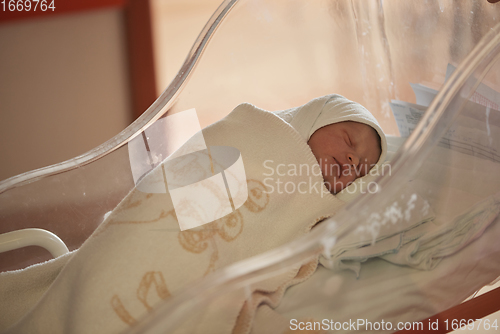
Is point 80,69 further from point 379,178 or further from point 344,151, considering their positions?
point 379,178

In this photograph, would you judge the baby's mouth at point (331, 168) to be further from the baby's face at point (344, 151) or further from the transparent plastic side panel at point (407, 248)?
the transparent plastic side panel at point (407, 248)

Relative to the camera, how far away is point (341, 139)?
31.9 inches

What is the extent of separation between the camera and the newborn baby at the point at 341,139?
2.58 ft

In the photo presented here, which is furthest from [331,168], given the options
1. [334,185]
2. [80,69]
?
[80,69]

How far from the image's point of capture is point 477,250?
667 mm

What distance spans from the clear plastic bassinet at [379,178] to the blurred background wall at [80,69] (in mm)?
953

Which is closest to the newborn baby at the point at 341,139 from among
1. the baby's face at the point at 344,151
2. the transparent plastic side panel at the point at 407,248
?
the baby's face at the point at 344,151

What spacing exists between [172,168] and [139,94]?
1.21 metres

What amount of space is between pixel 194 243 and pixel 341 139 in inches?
13.4

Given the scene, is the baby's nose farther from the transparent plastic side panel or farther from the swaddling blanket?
the transparent plastic side panel

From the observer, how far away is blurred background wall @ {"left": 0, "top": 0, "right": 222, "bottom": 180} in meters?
1.63

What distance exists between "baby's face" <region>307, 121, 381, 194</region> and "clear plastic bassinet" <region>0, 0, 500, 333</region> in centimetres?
5

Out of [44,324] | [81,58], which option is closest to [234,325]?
[44,324]

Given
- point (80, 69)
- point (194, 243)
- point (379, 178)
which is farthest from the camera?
point (80, 69)
